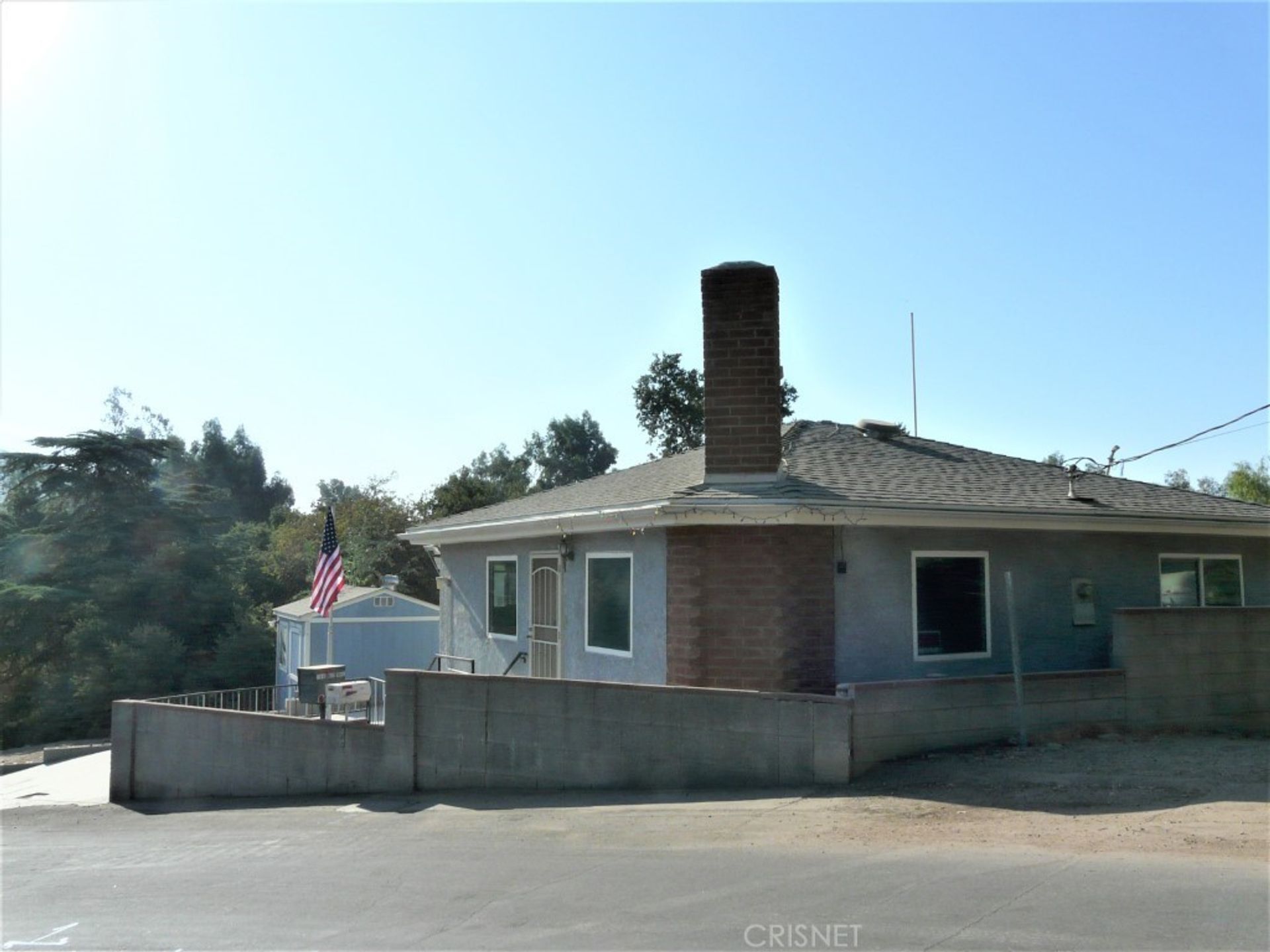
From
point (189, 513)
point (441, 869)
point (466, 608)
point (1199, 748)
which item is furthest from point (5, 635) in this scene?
point (1199, 748)

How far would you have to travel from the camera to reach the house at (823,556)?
436 inches

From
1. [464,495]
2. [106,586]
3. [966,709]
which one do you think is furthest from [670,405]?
[966,709]

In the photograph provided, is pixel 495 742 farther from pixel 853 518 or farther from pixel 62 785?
pixel 62 785

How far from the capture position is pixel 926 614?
11.8 m

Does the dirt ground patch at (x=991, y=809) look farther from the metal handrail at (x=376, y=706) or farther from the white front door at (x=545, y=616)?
the metal handrail at (x=376, y=706)

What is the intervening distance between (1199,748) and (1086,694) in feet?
3.61

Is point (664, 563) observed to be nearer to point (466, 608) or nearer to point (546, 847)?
point (546, 847)

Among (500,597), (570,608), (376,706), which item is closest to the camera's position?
(570,608)

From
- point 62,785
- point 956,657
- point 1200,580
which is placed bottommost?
point 62,785

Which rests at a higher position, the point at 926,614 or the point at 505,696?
the point at 926,614

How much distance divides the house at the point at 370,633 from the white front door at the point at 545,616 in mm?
9424

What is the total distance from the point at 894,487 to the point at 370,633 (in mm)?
15682

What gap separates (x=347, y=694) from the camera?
1371cm

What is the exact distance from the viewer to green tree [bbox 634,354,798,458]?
4069cm
